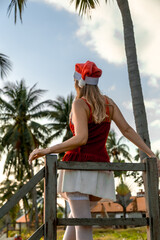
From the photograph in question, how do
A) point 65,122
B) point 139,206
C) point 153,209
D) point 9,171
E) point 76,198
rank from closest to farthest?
point 76,198
point 153,209
point 9,171
point 65,122
point 139,206

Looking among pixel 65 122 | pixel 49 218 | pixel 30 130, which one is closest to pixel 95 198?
pixel 49 218

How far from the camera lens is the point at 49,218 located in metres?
2.50

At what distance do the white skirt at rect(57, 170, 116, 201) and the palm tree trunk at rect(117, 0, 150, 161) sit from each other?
3.75 m

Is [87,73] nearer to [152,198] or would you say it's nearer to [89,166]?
[89,166]

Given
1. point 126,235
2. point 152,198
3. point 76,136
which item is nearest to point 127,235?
point 126,235

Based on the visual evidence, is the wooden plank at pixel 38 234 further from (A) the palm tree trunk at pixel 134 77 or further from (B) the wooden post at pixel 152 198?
(A) the palm tree trunk at pixel 134 77

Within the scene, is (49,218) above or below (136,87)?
below

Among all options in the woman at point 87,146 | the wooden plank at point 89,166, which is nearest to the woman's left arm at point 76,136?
the woman at point 87,146

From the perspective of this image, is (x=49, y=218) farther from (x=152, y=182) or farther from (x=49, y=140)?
(x=49, y=140)

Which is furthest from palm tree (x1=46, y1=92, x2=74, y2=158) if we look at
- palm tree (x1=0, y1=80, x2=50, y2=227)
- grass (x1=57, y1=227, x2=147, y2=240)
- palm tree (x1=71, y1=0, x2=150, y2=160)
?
palm tree (x1=71, y1=0, x2=150, y2=160)

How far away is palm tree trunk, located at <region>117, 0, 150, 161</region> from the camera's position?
6.30 m

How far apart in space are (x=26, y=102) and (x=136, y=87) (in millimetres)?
25622

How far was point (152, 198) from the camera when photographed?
2721 millimetres

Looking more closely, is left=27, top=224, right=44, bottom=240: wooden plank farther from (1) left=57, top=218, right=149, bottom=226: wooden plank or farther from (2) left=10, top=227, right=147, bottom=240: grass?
(2) left=10, top=227, right=147, bottom=240: grass
